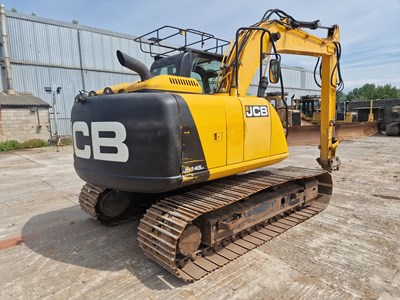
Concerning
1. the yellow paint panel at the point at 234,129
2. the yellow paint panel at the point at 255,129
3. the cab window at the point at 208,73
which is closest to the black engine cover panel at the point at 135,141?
Answer: the yellow paint panel at the point at 234,129

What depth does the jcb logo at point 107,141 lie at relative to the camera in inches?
116

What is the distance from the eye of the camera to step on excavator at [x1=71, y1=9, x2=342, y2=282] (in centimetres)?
283

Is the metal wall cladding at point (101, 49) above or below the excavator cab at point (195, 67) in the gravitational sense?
above

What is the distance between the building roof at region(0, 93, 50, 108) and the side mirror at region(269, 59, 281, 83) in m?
17.4

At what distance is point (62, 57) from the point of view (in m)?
20.0

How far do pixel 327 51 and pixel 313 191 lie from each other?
2.99m

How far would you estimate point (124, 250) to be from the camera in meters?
3.49

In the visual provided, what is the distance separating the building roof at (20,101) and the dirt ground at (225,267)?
13892 mm

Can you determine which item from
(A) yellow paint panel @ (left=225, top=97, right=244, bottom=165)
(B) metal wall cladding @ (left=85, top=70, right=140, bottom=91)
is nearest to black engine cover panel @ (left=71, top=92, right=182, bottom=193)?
(A) yellow paint panel @ (left=225, top=97, right=244, bottom=165)

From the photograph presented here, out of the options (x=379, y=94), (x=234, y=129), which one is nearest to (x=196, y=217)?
(x=234, y=129)

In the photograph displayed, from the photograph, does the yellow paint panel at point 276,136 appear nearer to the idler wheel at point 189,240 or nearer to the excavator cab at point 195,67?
the excavator cab at point 195,67

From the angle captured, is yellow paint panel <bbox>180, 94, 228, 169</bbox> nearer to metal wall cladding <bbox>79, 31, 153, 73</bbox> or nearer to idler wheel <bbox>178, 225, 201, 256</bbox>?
idler wheel <bbox>178, 225, 201, 256</bbox>

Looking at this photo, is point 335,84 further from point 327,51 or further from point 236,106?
point 236,106

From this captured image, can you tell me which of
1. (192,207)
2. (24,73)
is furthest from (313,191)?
(24,73)
